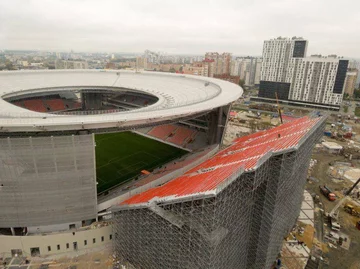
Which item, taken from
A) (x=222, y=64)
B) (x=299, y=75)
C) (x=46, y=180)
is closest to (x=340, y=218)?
(x=46, y=180)

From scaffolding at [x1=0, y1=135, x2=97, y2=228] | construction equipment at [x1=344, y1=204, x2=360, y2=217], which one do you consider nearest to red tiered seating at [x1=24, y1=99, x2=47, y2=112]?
scaffolding at [x1=0, y1=135, x2=97, y2=228]

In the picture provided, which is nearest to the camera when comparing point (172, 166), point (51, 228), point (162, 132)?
point (51, 228)

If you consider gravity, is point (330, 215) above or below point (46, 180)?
below

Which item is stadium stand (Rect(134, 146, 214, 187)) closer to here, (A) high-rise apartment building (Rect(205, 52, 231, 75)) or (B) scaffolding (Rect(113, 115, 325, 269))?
(B) scaffolding (Rect(113, 115, 325, 269))

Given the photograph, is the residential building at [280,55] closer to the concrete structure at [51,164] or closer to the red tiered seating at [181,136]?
the red tiered seating at [181,136]

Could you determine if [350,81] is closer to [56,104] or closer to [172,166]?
Result: [172,166]

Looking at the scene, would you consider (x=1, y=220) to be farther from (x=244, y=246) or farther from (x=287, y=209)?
(x=287, y=209)

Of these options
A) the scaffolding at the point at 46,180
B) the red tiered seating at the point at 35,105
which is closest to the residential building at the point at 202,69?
the red tiered seating at the point at 35,105
